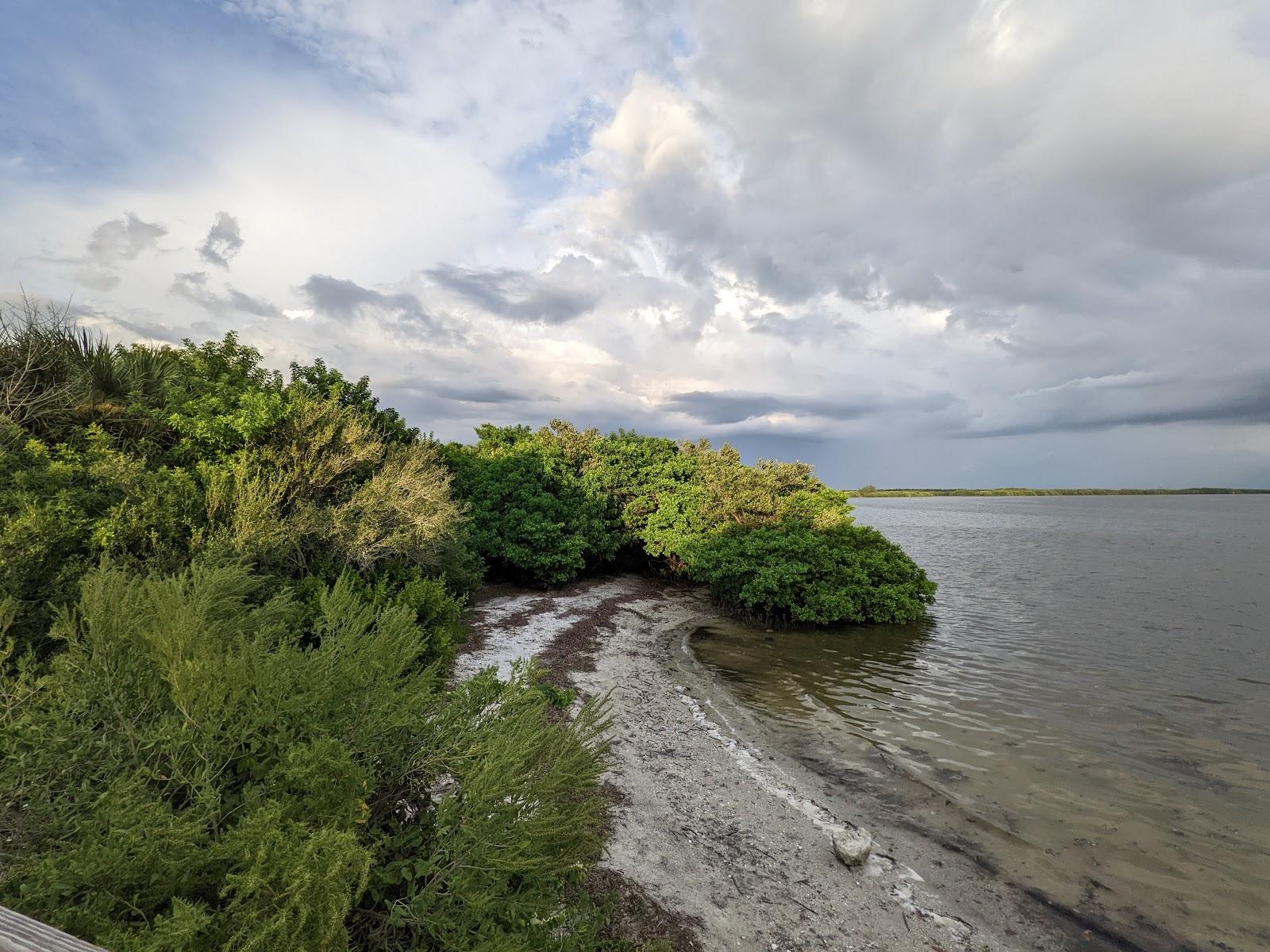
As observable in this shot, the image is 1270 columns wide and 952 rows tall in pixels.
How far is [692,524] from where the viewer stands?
26.8 metres

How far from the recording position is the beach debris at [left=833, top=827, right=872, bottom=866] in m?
7.30

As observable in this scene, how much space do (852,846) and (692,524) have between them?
64.3 ft

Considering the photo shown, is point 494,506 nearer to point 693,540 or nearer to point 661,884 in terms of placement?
point 693,540

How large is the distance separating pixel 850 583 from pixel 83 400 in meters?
22.5

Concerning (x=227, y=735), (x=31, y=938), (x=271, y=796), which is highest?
(x=31, y=938)

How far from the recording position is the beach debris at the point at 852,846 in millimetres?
7297

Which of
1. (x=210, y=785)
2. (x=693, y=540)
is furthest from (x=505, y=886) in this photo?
(x=693, y=540)

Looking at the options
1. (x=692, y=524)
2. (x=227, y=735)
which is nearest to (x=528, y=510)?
(x=692, y=524)

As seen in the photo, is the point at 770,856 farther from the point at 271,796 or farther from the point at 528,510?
the point at 528,510

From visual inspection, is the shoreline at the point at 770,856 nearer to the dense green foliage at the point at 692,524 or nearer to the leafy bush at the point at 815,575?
the leafy bush at the point at 815,575

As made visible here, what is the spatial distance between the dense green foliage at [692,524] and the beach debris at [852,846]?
13.3 meters

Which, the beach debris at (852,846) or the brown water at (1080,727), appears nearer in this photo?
the beach debris at (852,846)

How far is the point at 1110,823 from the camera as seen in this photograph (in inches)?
353

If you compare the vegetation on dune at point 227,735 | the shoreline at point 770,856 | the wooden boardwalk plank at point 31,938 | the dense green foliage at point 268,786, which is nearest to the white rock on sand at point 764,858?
the shoreline at point 770,856
